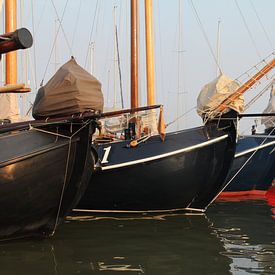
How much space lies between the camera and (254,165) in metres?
16.9

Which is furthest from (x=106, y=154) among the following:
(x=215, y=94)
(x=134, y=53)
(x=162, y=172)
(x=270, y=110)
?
(x=270, y=110)

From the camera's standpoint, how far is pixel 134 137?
39.9 ft

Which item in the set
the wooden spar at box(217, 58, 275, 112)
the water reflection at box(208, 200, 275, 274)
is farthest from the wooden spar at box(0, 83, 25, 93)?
the wooden spar at box(217, 58, 275, 112)

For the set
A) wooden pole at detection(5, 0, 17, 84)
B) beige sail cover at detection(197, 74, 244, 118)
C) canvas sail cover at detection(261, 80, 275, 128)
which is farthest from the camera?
canvas sail cover at detection(261, 80, 275, 128)

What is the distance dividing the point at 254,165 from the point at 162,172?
6.67 meters

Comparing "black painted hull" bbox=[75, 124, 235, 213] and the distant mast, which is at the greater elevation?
the distant mast

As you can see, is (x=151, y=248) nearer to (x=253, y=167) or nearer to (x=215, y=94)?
(x=215, y=94)

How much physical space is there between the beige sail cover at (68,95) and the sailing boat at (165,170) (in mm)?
2645

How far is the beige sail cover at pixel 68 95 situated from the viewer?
8.28m

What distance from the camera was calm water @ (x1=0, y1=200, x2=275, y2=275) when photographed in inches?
284

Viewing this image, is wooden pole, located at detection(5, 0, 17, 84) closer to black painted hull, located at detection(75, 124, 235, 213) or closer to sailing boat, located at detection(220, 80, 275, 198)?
black painted hull, located at detection(75, 124, 235, 213)

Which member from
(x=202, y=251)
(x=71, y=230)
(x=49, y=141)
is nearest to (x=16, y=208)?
(x=49, y=141)

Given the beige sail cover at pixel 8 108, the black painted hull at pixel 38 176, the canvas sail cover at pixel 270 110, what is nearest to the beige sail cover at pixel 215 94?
the black painted hull at pixel 38 176

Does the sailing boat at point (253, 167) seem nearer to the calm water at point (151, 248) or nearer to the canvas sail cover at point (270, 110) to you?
the canvas sail cover at point (270, 110)
